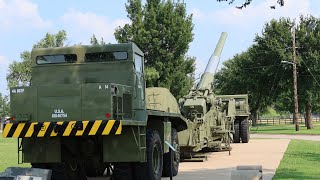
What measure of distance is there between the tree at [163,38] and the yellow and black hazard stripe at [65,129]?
90.7ft

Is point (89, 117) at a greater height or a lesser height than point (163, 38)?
lesser

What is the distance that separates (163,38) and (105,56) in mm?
28601

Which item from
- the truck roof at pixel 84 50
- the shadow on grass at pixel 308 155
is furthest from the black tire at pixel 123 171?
the shadow on grass at pixel 308 155

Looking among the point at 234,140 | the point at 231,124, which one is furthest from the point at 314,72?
the point at 231,124

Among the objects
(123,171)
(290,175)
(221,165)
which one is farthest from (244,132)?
(123,171)

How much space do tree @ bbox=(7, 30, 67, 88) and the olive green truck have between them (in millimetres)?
30435

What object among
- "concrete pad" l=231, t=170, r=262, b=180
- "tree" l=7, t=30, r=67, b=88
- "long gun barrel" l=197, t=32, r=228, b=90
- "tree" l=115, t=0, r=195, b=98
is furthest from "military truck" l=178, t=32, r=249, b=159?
"tree" l=7, t=30, r=67, b=88

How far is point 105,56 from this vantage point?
37.4 ft

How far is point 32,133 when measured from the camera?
9.97 m

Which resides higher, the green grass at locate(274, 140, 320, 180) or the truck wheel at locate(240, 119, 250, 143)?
the truck wheel at locate(240, 119, 250, 143)

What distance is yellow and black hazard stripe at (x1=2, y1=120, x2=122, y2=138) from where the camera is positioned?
975cm

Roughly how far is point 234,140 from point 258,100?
2464cm

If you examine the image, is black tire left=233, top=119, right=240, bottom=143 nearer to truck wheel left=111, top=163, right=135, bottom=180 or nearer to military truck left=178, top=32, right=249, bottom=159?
military truck left=178, top=32, right=249, bottom=159

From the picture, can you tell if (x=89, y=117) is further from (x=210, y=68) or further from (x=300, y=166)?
(x=210, y=68)
